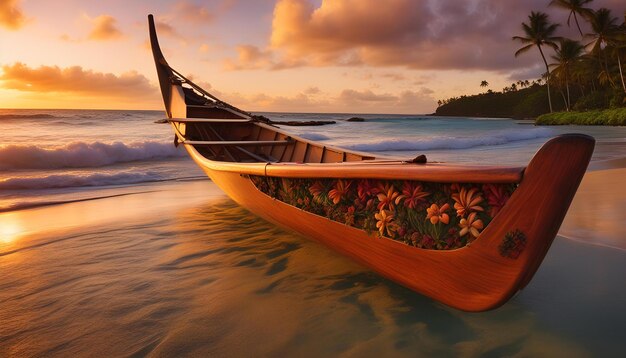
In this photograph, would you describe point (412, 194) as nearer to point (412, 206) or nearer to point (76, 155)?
point (412, 206)

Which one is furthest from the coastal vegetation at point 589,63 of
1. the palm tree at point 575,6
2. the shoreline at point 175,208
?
the shoreline at point 175,208

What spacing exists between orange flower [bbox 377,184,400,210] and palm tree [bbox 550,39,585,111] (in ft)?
158

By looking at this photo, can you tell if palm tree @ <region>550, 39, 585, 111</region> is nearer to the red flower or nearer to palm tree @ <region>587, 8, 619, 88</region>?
palm tree @ <region>587, 8, 619, 88</region>

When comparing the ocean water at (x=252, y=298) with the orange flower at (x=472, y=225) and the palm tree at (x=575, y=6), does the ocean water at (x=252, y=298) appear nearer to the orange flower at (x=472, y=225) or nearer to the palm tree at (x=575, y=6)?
the orange flower at (x=472, y=225)

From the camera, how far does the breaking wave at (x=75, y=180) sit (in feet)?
28.5

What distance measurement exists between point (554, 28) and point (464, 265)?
4731cm

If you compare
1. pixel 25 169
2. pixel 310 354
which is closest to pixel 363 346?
pixel 310 354

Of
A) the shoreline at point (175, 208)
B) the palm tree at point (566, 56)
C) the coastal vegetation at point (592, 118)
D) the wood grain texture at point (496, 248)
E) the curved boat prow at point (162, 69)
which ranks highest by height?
the palm tree at point (566, 56)

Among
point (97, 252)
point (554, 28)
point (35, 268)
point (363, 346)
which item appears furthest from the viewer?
point (554, 28)

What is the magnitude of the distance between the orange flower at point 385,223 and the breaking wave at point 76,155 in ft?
41.1

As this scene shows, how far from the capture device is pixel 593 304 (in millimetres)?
2660

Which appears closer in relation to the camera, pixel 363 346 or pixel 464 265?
pixel 464 265

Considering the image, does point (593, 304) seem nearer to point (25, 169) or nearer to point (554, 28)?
point (25, 169)

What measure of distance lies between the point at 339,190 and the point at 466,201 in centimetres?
93
